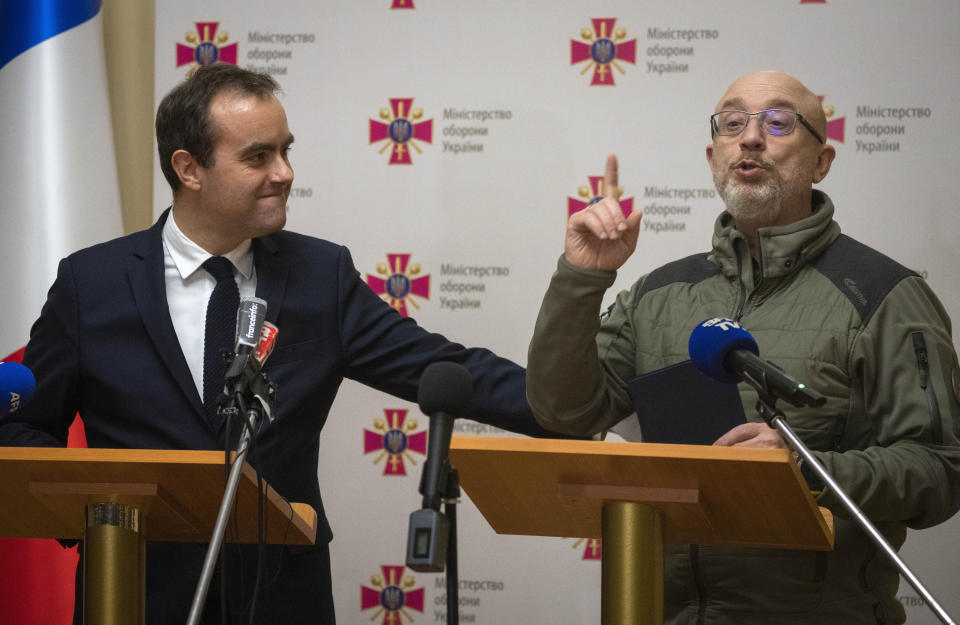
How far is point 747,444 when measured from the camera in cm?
202

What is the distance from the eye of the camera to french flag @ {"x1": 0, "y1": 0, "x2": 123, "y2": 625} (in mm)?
3588

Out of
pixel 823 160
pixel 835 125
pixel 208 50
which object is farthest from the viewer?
pixel 208 50

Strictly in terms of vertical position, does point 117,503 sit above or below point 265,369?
below

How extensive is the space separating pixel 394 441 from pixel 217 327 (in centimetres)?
117

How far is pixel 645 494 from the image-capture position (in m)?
1.88

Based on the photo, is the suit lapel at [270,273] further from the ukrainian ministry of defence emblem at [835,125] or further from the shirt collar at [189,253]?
the ukrainian ministry of defence emblem at [835,125]

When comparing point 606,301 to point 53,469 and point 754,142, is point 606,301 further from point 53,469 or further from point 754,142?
point 53,469

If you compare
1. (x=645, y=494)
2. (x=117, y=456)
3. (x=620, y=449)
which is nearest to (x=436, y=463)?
(x=620, y=449)

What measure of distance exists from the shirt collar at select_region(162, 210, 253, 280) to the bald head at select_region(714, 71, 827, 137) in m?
1.32

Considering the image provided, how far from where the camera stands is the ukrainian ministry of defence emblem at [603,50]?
386 cm

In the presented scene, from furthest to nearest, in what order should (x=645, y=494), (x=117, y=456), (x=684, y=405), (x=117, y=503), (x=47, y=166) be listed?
1. (x=47, y=166)
2. (x=684, y=405)
3. (x=117, y=503)
4. (x=117, y=456)
5. (x=645, y=494)

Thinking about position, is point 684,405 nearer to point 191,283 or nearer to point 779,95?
point 779,95

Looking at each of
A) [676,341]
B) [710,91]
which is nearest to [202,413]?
[676,341]

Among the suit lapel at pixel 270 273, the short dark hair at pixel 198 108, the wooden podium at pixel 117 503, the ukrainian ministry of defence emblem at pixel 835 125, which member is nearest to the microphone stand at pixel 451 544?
the wooden podium at pixel 117 503
